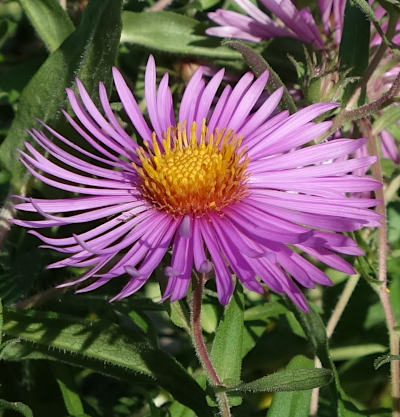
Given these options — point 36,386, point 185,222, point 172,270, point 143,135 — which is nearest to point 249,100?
point 143,135

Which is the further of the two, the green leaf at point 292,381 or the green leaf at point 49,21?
the green leaf at point 49,21

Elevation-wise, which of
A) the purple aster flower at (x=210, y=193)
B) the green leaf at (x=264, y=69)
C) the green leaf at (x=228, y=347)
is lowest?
the green leaf at (x=228, y=347)

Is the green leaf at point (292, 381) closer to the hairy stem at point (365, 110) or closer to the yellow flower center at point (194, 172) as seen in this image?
the yellow flower center at point (194, 172)

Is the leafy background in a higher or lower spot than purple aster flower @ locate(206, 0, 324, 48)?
lower

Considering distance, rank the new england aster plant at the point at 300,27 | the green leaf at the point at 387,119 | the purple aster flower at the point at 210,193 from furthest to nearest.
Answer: the new england aster plant at the point at 300,27 < the green leaf at the point at 387,119 < the purple aster flower at the point at 210,193

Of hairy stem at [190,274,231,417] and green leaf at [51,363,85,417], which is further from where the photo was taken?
green leaf at [51,363,85,417]

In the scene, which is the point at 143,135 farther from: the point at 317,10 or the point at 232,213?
the point at 317,10

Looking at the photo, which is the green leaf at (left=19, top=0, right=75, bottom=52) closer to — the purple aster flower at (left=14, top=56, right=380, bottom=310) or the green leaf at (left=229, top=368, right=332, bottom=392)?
the purple aster flower at (left=14, top=56, right=380, bottom=310)

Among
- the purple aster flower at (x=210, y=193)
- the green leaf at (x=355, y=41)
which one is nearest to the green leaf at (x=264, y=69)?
the purple aster flower at (x=210, y=193)

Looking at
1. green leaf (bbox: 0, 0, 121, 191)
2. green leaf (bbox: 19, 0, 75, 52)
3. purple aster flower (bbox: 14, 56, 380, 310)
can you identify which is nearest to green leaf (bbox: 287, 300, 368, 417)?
purple aster flower (bbox: 14, 56, 380, 310)
